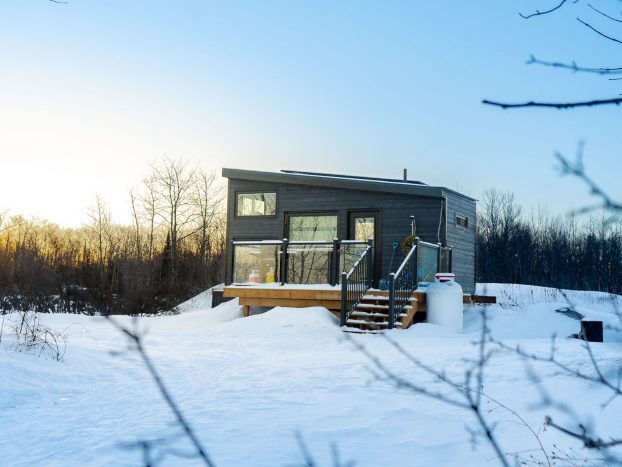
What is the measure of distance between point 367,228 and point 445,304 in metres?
4.24

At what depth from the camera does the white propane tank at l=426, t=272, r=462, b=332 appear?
40.3ft

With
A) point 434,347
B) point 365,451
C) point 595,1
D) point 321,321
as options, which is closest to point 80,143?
point 321,321

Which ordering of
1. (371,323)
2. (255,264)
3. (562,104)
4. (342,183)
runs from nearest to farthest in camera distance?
Answer: (562,104)
(371,323)
(255,264)
(342,183)

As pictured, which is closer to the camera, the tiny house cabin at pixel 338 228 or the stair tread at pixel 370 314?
the stair tread at pixel 370 314

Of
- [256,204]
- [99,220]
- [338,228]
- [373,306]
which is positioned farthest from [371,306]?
[99,220]

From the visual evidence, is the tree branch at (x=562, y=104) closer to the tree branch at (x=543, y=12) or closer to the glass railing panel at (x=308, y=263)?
the tree branch at (x=543, y=12)

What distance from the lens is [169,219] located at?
33250 mm

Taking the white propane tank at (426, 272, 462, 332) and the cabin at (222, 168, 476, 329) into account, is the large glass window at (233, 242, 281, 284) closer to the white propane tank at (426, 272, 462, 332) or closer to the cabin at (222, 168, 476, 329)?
the cabin at (222, 168, 476, 329)

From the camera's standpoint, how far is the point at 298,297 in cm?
1348

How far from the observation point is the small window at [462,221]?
1639cm

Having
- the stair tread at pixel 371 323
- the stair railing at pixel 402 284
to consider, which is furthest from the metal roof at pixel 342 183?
the stair tread at pixel 371 323

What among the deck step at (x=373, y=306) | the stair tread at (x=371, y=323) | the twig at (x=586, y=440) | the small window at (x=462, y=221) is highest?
the small window at (x=462, y=221)

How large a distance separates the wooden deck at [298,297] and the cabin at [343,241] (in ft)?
0.08

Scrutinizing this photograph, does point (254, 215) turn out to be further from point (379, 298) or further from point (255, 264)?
point (379, 298)
